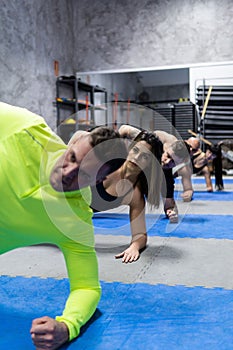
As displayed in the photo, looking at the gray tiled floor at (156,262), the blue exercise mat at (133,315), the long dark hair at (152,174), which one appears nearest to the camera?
the blue exercise mat at (133,315)

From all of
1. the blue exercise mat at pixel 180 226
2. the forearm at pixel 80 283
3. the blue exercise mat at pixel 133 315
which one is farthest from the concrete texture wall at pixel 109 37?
the forearm at pixel 80 283

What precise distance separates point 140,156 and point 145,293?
0.91 meters

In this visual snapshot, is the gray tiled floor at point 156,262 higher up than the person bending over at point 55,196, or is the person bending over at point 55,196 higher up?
the person bending over at point 55,196

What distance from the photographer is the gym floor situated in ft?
5.05

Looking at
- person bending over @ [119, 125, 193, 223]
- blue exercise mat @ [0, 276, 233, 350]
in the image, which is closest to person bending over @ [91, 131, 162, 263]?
person bending over @ [119, 125, 193, 223]

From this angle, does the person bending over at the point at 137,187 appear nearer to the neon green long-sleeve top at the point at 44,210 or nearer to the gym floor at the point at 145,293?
the gym floor at the point at 145,293

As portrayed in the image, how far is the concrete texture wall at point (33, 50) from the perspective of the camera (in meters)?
7.00

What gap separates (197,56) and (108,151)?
8551 mm

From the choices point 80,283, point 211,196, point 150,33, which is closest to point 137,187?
point 80,283

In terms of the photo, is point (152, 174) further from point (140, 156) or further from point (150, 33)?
point (150, 33)

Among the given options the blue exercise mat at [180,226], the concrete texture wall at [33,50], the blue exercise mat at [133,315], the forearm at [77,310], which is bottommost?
the blue exercise mat at [180,226]

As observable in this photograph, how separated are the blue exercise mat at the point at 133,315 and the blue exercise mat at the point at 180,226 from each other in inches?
42.3

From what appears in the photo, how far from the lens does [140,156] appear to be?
2512 mm

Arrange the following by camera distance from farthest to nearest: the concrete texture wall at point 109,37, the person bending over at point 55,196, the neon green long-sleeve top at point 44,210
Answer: the concrete texture wall at point 109,37, the neon green long-sleeve top at point 44,210, the person bending over at point 55,196
